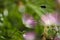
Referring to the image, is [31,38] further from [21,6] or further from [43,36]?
[21,6]

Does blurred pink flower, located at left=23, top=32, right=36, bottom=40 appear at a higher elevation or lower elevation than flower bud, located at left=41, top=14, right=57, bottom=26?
lower

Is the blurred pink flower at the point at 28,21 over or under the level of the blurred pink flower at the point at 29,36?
over

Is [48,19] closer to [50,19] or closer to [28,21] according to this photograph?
[50,19]

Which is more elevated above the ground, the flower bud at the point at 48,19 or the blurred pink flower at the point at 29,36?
the flower bud at the point at 48,19

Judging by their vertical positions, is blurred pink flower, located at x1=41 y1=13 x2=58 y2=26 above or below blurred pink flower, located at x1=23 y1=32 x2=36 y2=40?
above

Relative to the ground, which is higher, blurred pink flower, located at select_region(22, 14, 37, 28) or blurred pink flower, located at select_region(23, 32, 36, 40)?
blurred pink flower, located at select_region(22, 14, 37, 28)

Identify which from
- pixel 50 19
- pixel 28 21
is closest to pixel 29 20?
pixel 28 21

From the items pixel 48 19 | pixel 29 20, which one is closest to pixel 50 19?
pixel 48 19

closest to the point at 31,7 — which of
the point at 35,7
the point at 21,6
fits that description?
the point at 35,7
